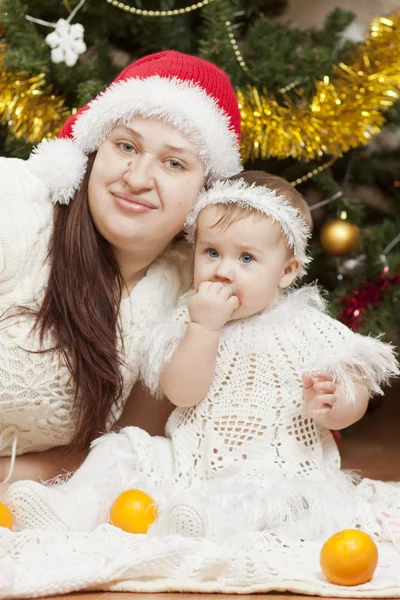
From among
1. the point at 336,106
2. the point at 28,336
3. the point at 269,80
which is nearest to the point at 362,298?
A: the point at 336,106

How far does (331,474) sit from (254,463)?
157 millimetres

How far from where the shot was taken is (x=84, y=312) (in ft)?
4.83

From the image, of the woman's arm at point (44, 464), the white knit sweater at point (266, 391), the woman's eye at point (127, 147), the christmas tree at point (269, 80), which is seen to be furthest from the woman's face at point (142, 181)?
the woman's arm at point (44, 464)

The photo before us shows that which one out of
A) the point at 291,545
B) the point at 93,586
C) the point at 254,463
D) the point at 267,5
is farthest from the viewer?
the point at 267,5

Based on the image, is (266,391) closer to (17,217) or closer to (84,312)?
(84,312)

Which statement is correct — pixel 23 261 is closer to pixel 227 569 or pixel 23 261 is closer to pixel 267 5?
pixel 227 569

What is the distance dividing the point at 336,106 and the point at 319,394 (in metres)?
0.78

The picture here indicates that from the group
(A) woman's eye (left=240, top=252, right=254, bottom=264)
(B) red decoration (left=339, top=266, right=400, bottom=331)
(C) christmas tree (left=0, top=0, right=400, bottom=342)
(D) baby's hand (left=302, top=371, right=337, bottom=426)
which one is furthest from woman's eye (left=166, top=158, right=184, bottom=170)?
(B) red decoration (left=339, top=266, right=400, bottom=331)

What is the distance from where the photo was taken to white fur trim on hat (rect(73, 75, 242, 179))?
4.84 ft

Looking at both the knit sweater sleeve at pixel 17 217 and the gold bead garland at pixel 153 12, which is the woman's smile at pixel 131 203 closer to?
the knit sweater sleeve at pixel 17 217

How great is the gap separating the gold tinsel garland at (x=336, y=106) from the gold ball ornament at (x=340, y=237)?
7.7 inches

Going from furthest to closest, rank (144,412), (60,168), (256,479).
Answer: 1. (144,412)
2. (60,168)
3. (256,479)

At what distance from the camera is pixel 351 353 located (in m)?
1.42

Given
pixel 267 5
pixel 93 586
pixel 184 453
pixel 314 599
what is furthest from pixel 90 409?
pixel 267 5
